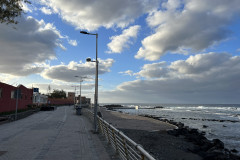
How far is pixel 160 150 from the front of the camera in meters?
12.4

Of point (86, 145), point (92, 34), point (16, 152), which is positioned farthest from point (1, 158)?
point (92, 34)

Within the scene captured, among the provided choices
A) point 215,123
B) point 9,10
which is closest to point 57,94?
point 215,123

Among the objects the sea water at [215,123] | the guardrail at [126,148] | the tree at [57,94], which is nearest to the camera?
the guardrail at [126,148]

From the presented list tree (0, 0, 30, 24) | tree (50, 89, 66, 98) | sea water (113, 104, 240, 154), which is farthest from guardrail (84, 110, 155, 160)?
tree (50, 89, 66, 98)

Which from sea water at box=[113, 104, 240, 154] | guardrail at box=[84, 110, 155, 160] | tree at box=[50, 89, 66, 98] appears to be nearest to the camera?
guardrail at box=[84, 110, 155, 160]

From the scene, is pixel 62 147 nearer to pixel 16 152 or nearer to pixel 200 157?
pixel 16 152

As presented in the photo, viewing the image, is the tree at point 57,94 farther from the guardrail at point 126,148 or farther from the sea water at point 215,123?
the guardrail at point 126,148

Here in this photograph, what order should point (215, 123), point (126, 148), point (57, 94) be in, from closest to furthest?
point (126, 148)
point (215, 123)
point (57, 94)

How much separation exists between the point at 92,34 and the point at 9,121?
11.4 metres

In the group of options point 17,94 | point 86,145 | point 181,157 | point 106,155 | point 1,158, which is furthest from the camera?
point 17,94

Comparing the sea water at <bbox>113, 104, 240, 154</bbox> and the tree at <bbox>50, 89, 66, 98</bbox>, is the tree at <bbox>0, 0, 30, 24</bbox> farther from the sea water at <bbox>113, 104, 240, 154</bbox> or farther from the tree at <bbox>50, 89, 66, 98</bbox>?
the tree at <bbox>50, 89, 66, 98</bbox>

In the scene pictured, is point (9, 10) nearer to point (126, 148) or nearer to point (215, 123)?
point (126, 148)

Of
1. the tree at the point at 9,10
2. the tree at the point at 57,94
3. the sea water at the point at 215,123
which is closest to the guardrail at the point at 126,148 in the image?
the tree at the point at 9,10

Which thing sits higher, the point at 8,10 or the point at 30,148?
the point at 8,10
